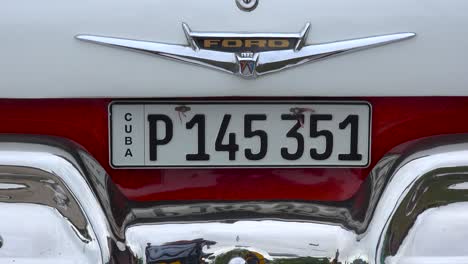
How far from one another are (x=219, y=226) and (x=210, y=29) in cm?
52

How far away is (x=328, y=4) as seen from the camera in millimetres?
2152

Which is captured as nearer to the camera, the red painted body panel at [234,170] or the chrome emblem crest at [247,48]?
the chrome emblem crest at [247,48]

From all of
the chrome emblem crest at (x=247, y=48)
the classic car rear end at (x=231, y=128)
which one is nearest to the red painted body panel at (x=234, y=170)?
the classic car rear end at (x=231, y=128)

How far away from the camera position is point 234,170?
237 cm

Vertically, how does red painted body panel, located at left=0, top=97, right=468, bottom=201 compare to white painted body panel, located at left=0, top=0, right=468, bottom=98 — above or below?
below

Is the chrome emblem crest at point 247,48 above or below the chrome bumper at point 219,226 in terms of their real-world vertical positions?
above

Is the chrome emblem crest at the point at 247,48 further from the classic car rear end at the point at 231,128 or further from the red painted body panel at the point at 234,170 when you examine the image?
the red painted body panel at the point at 234,170

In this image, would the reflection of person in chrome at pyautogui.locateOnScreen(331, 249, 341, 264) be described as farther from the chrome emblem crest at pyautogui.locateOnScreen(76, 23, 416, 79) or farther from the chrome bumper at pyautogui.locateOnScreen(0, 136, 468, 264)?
the chrome emblem crest at pyautogui.locateOnScreen(76, 23, 416, 79)

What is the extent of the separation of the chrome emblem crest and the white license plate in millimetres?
138

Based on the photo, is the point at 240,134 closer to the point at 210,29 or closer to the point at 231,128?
the point at 231,128

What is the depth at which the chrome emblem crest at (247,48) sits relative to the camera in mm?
2141

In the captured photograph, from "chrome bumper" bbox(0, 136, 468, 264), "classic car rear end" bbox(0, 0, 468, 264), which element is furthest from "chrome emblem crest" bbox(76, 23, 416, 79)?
"chrome bumper" bbox(0, 136, 468, 264)

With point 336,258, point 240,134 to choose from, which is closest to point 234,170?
point 240,134

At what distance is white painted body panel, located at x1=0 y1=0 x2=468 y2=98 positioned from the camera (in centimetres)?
214
